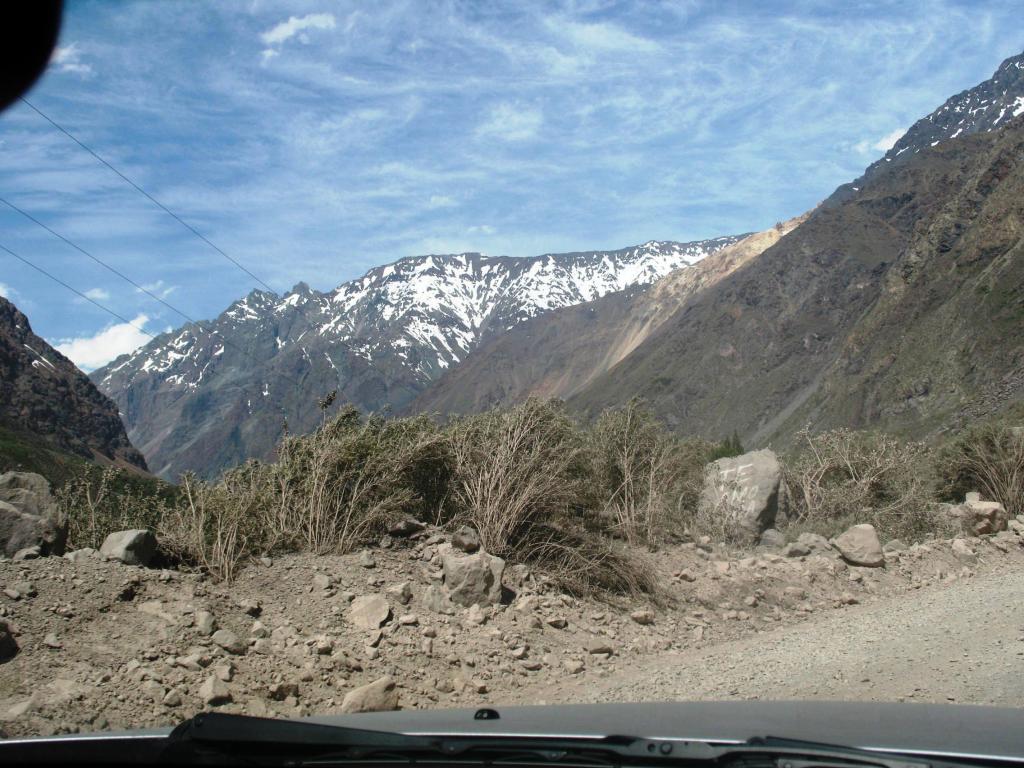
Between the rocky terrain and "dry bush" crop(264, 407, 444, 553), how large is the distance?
0.36m

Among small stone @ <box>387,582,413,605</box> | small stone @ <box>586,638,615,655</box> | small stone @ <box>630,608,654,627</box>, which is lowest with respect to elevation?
small stone @ <box>586,638,615,655</box>

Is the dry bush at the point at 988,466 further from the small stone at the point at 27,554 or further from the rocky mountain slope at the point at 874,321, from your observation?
the rocky mountain slope at the point at 874,321

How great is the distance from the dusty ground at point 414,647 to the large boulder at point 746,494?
4.58 meters

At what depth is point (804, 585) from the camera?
11.0 meters

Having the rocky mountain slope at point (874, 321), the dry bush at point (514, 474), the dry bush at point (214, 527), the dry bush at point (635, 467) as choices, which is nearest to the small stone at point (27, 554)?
the dry bush at point (214, 527)

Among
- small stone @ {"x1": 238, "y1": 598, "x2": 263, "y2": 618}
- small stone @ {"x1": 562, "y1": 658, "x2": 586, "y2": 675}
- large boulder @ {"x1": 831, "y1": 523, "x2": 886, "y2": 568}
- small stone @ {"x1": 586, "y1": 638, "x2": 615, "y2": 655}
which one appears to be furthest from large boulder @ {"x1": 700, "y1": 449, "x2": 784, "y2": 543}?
small stone @ {"x1": 238, "y1": 598, "x2": 263, "y2": 618}

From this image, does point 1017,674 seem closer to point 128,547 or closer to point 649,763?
point 649,763

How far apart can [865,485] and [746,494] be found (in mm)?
2702

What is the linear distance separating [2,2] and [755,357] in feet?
441

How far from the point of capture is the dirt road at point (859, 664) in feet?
21.8

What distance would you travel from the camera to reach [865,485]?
53.1ft

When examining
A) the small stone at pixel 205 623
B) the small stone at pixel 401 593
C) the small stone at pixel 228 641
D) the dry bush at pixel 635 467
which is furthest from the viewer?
the dry bush at pixel 635 467

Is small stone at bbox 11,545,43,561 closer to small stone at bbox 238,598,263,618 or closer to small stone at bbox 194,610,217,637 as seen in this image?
small stone at bbox 194,610,217,637

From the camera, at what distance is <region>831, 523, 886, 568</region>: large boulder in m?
11.9
